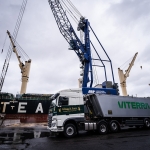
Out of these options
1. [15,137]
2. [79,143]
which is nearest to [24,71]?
[15,137]

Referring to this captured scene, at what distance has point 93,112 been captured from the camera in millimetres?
12359

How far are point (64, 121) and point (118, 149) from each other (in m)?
4.74

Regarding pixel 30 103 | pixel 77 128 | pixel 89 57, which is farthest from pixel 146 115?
pixel 30 103

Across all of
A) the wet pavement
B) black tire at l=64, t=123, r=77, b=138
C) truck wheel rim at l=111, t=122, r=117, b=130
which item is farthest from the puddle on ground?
truck wheel rim at l=111, t=122, r=117, b=130

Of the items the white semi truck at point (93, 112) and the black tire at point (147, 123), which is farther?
the black tire at point (147, 123)

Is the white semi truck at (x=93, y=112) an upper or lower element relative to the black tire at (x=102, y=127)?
upper

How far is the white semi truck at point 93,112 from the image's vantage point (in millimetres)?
10406

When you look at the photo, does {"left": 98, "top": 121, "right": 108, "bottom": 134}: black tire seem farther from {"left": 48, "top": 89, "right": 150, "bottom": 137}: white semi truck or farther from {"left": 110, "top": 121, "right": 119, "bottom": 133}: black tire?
{"left": 110, "top": 121, "right": 119, "bottom": 133}: black tire

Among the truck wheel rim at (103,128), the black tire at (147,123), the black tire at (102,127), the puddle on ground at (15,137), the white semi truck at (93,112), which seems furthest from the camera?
the black tire at (147,123)

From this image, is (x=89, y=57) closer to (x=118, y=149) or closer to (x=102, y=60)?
(x=102, y=60)

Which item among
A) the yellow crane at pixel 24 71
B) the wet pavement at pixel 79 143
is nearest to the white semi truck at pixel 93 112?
the wet pavement at pixel 79 143

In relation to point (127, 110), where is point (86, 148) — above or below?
below

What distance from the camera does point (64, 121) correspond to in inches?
404

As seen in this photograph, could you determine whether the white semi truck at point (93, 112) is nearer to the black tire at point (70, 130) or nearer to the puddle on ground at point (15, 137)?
the black tire at point (70, 130)
